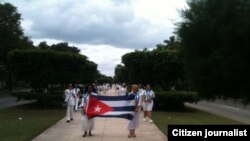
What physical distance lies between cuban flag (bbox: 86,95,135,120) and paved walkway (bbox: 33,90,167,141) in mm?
760

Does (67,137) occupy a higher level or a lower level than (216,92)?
lower

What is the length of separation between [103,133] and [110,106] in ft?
4.49

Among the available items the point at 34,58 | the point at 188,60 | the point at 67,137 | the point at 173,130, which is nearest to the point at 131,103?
the point at 67,137

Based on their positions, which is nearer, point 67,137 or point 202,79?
point 202,79

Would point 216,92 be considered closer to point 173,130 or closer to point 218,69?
point 218,69

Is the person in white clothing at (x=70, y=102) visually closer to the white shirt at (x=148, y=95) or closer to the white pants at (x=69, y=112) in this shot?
the white pants at (x=69, y=112)

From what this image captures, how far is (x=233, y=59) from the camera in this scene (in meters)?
8.87

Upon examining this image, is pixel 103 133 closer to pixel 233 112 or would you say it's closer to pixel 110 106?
pixel 110 106

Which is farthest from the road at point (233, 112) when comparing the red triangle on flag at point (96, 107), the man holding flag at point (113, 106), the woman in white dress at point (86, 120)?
the woman in white dress at point (86, 120)

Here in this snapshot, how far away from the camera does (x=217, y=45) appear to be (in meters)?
9.20

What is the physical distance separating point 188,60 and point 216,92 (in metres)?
0.84

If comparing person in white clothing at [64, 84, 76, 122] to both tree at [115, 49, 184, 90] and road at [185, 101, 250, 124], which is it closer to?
road at [185, 101, 250, 124]

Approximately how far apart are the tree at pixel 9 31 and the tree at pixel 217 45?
204ft

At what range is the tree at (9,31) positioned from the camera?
6988 centimetres
